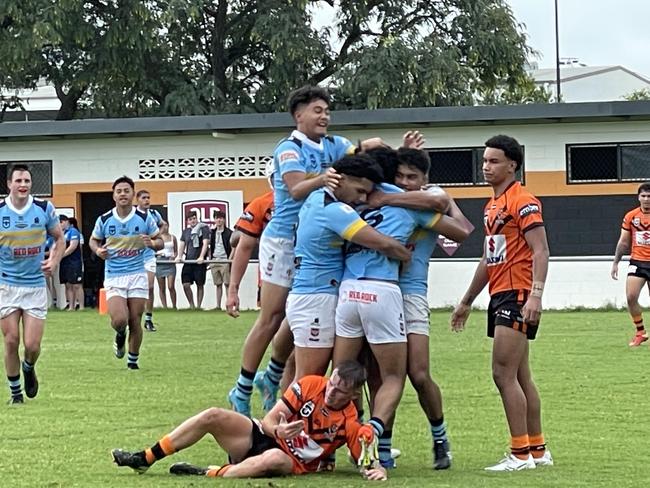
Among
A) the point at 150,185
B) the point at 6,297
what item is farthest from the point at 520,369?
the point at 150,185

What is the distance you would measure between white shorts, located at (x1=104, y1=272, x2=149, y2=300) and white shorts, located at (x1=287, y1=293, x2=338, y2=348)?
25.0 feet

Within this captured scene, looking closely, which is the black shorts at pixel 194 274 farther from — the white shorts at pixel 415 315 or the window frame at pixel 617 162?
the white shorts at pixel 415 315

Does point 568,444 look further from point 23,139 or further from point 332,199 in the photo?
point 23,139

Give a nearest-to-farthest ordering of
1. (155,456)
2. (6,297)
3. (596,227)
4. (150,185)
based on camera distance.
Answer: (155,456)
(6,297)
(596,227)
(150,185)

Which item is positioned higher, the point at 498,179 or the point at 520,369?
Result: the point at 498,179

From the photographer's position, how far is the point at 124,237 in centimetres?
1675

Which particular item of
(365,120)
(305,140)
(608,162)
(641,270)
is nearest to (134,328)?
(305,140)

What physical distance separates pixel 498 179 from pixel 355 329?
137 cm

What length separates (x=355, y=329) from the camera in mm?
8938

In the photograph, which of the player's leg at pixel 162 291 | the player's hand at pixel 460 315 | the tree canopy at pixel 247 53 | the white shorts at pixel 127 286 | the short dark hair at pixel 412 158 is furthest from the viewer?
the tree canopy at pixel 247 53

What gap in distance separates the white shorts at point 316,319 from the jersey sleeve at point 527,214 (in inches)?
51.8

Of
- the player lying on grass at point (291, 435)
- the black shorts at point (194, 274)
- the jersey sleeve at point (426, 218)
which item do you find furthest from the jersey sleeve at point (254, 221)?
the black shorts at point (194, 274)

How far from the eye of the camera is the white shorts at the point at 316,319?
9125 mm

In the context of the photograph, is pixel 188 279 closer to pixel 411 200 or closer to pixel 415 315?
pixel 415 315
